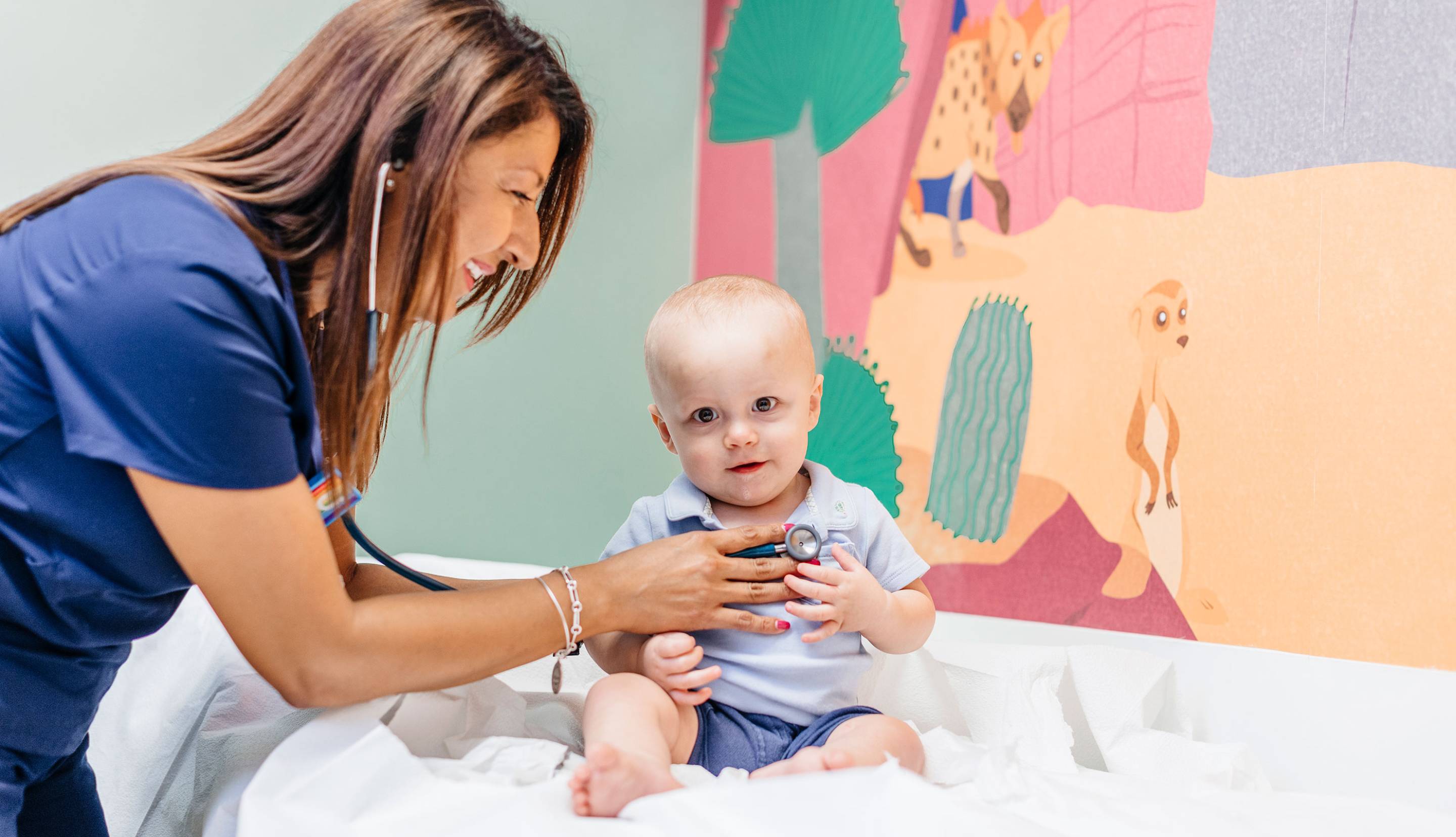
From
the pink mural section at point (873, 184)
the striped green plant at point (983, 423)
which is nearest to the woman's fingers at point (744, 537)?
the striped green plant at point (983, 423)

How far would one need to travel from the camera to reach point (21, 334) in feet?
2.65

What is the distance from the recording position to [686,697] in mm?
1103

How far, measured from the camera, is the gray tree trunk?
2324mm

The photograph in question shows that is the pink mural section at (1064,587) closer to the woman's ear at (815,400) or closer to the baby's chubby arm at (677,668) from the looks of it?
the woman's ear at (815,400)

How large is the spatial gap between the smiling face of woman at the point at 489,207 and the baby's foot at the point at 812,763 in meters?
0.56

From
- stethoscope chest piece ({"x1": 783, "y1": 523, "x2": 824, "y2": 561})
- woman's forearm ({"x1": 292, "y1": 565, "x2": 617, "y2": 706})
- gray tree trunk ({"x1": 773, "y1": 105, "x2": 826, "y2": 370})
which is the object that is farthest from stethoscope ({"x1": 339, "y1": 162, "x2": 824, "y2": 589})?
gray tree trunk ({"x1": 773, "y1": 105, "x2": 826, "y2": 370})

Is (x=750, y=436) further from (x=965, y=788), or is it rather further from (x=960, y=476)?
(x=960, y=476)

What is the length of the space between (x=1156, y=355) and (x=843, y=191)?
911 millimetres

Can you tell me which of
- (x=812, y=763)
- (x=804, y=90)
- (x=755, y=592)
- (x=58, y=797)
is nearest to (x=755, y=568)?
(x=755, y=592)

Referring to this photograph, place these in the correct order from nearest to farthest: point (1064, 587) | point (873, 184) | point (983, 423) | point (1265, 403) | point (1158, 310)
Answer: point (1265, 403), point (1158, 310), point (1064, 587), point (983, 423), point (873, 184)

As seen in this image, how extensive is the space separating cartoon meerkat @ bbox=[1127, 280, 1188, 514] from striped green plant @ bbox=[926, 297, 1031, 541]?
228 mm

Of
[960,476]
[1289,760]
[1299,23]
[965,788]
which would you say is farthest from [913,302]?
[965,788]

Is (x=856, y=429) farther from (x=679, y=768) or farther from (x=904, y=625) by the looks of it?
(x=679, y=768)

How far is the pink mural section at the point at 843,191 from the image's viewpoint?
2051 millimetres
